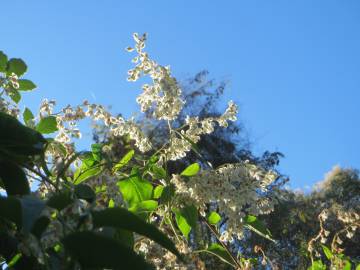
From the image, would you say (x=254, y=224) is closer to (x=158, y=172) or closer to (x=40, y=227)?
(x=158, y=172)

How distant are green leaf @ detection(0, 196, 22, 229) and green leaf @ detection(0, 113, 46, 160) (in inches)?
7.8

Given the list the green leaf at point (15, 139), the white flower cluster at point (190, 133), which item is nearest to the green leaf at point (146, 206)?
the white flower cluster at point (190, 133)

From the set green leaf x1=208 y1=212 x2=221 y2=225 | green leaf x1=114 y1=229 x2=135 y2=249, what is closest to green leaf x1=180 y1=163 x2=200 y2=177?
green leaf x1=208 y1=212 x2=221 y2=225

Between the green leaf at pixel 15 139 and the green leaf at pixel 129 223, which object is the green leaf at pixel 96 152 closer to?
the green leaf at pixel 15 139

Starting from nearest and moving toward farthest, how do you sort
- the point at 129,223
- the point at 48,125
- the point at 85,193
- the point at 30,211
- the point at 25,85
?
1. the point at 30,211
2. the point at 129,223
3. the point at 85,193
4. the point at 48,125
5. the point at 25,85

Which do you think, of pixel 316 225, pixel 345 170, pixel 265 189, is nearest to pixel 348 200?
pixel 345 170

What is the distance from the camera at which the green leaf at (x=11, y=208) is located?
2.54 feet

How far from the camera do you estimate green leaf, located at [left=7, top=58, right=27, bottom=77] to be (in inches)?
66.1

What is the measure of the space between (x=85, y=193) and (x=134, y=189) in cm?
57

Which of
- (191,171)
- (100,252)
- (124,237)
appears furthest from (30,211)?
(191,171)

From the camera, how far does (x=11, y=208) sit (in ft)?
2.57

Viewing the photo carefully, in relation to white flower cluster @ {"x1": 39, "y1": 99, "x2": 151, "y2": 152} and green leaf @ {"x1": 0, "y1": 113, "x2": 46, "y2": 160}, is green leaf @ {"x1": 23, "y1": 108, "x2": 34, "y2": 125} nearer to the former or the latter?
white flower cluster @ {"x1": 39, "y1": 99, "x2": 151, "y2": 152}

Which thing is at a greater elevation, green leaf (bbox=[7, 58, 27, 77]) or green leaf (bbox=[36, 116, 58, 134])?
green leaf (bbox=[7, 58, 27, 77])

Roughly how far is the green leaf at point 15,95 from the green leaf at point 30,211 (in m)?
1.06
